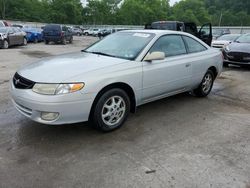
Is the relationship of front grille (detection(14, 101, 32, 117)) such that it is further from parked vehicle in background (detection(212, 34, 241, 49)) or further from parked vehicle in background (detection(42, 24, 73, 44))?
parked vehicle in background (detection(42, 24, 73, 44))

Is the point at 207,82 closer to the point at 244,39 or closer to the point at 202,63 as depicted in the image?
the point at 202,63

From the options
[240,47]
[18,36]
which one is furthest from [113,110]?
[18,36]

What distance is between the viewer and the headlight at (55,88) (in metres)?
3.43

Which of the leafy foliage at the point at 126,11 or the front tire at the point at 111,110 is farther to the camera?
the leafy foliage at the point at 126,11

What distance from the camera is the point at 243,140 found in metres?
3.95

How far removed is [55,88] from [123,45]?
5.66 feet

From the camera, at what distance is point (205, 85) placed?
19.7 ft

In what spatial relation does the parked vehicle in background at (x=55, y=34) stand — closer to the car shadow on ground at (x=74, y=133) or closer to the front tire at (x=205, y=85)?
the front tire at (x=205, y=85)

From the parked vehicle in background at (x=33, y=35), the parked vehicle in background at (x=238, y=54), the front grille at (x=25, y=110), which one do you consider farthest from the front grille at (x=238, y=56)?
the parked vehicle in background at (x=33, y=35)

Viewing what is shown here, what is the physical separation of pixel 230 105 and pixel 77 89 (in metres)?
3.52

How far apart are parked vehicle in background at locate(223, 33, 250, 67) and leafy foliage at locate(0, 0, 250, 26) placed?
2565 inches

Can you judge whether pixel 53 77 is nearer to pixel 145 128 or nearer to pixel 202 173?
pixel 145 128

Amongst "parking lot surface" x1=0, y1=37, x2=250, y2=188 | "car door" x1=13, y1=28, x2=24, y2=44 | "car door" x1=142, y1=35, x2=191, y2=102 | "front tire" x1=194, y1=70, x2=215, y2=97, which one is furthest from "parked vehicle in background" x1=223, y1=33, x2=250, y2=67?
"car door" x1=13, y1=28, x2=24, y2=44

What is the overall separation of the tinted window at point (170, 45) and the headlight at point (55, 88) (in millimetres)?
1649
